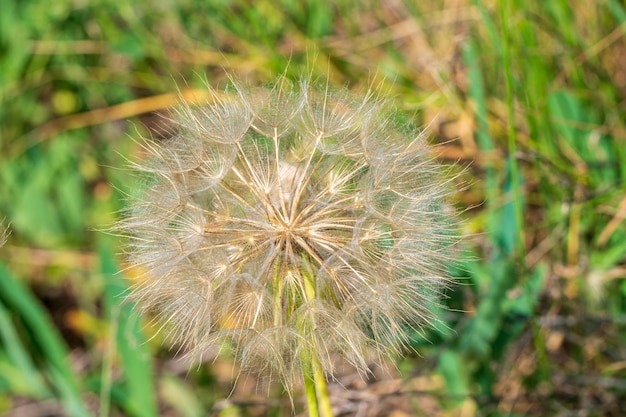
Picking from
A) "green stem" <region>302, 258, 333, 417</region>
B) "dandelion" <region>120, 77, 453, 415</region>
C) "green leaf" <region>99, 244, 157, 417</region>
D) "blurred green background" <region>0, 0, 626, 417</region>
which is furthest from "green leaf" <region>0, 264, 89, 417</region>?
"green stem" <region>302, 258, 333, 417</region>

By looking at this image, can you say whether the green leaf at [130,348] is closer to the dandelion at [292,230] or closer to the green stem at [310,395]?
the dandelion at [292,230]

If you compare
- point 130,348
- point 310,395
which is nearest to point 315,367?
point 310,395

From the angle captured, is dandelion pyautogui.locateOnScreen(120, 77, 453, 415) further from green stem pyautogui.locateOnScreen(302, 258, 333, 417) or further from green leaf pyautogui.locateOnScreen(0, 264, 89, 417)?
green leaf pyautogui.locateOnScreen(0, 264, 89, 417)

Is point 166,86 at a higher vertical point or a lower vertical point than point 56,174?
higher

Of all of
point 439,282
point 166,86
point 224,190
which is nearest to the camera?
point 439,282

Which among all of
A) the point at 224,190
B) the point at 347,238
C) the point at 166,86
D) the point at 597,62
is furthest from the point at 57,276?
the point at 597,62

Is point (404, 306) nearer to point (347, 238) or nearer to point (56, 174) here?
point (347, 238)
